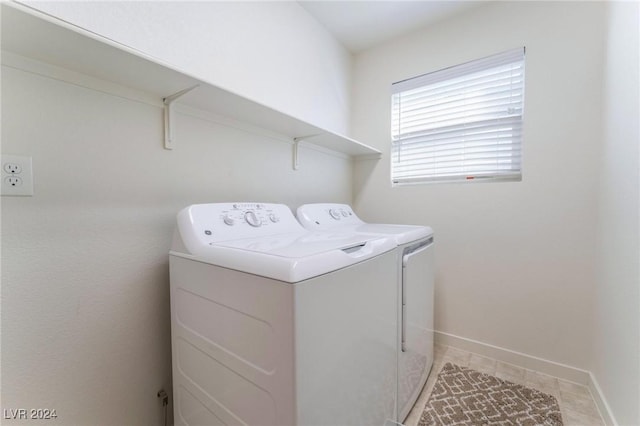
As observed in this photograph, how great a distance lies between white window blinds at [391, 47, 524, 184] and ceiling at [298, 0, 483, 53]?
15.7 inches

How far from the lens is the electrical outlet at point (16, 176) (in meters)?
0.79

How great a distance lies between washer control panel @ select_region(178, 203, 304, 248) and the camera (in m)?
1.02

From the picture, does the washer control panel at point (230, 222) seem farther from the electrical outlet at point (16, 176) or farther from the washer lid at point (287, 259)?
the electrical outlet at point (16, 176)

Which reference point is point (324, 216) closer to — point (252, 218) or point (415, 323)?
point (252, 218)

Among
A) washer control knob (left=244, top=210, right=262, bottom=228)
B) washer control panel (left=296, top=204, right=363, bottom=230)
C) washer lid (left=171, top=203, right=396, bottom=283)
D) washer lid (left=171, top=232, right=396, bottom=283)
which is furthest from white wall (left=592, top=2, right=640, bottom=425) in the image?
washer control knob (left=244, top=210, right=262, bottom=228)

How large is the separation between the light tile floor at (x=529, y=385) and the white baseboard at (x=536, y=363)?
27mm

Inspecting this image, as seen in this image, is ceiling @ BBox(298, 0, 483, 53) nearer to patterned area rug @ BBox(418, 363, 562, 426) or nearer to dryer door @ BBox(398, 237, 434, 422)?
dryer door @ BBox(398, 237, 434, 422)

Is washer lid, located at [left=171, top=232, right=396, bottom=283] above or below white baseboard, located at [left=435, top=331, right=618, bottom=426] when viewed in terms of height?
above

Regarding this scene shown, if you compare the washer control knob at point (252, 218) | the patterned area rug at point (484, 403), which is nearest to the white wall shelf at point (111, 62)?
the washer control knob at point (252, 218)

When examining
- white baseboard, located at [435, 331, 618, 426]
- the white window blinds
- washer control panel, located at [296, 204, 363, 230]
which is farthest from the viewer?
the white window blinds

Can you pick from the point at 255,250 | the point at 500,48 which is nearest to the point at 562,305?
the point at 500,48

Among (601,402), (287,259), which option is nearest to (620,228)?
(601,402)

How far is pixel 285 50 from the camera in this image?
1.78 m

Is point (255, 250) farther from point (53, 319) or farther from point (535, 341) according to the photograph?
point (535, 341)
